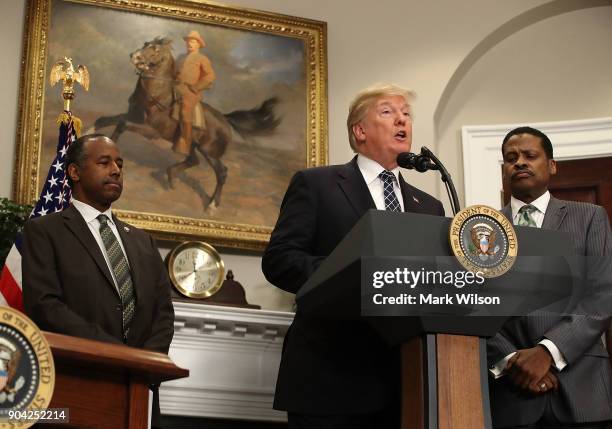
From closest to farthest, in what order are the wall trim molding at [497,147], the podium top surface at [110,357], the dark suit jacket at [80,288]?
the podium top surface at [110,357] → the dark suit jacket at [80,288] → the wall trim molding at [497,147]

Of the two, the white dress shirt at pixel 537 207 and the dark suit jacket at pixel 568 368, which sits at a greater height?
the white dress shirt at pixel 537 207

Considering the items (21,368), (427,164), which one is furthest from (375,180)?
(21,368)

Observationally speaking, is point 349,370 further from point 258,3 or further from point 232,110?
point 258,3

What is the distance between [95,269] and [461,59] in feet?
11.2

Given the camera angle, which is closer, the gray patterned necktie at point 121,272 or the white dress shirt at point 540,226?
the white dress shirt at point 540,226

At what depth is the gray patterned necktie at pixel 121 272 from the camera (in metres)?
3.24

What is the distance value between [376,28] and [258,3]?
2.50 ft

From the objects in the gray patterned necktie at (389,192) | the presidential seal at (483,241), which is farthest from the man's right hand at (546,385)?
the presidential seal at (483,241)

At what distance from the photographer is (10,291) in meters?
3.60

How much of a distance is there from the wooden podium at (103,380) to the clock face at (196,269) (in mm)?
2817

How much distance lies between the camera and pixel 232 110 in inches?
219

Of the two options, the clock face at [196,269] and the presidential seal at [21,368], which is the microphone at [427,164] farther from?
the clock face at [196,269]

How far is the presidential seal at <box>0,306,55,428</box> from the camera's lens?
5.50 ft

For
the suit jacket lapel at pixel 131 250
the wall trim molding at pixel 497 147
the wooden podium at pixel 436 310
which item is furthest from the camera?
the wall trim molding at pixel 497 147
